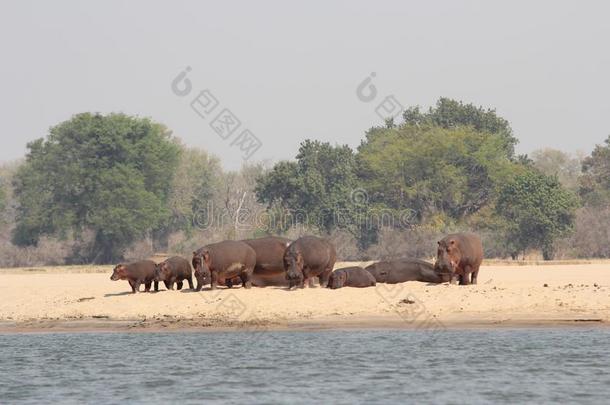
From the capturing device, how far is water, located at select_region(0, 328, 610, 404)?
19.1 meters

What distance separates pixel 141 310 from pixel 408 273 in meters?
7.66

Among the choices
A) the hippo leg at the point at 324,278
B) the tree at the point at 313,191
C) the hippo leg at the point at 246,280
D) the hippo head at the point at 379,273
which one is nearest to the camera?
the hippo leg at the point at 246,280

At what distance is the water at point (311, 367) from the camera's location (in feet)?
62.7

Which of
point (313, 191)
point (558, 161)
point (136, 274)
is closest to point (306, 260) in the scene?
point (136, 274)

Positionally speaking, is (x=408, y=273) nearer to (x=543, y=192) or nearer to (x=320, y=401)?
(x=320, y=401)

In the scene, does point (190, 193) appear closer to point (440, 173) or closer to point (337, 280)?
point (440, 173)

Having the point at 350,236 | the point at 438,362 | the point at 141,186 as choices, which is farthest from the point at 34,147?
the point at 438,362

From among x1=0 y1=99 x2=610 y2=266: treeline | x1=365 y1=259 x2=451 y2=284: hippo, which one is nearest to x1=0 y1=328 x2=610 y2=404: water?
x1=365 y1=259 x2=451 y2=284: hippo

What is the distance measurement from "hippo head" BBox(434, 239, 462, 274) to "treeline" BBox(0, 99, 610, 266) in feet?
108

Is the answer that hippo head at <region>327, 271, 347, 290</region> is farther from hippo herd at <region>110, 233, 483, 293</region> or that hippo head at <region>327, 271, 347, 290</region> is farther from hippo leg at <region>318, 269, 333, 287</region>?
hippo leg at <region>318, 269, 333, 287</region>

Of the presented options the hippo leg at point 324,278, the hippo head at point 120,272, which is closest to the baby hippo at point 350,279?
the hippo leg at point 324,278

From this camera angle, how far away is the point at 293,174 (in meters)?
74.4

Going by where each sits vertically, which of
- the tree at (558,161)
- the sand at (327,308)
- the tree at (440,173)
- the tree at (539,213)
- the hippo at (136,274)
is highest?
the tree at (558,161)

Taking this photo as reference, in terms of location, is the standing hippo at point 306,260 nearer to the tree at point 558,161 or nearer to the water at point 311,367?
the water at point 311,367
